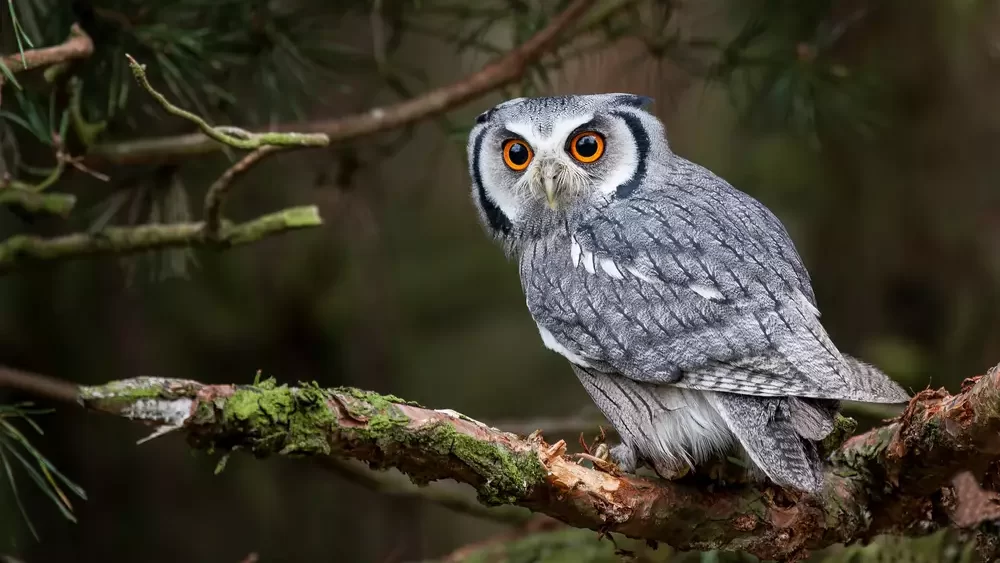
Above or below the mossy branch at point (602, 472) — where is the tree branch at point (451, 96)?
above

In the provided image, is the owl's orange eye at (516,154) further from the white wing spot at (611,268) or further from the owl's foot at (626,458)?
A: the owl's foot at (626,458)

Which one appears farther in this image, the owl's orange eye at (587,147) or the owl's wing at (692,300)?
the owl's orange eye at (587,147)

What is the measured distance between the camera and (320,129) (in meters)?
2.36

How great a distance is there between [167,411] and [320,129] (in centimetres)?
127

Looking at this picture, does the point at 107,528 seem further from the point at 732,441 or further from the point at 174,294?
the point at 732,441

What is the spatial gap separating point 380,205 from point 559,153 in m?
1.76

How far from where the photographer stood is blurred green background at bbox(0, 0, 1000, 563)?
8.04 feet

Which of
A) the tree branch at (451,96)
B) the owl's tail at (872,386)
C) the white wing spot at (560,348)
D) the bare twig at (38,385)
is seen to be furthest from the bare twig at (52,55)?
the owl's tail at (872,386)

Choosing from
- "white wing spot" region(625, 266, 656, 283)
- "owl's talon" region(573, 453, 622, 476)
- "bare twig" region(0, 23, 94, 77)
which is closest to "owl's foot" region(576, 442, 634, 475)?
"owl's talon" region(573, 453, 622, 476)

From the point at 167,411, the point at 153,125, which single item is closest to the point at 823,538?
the point at 167,411

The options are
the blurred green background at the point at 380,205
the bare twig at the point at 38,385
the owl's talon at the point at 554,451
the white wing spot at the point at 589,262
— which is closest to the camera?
the owl's talon at the point at 554,451

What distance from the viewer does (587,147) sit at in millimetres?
2014

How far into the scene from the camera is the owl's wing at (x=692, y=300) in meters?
1.69

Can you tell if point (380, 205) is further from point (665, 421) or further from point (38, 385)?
point (665, 421)
